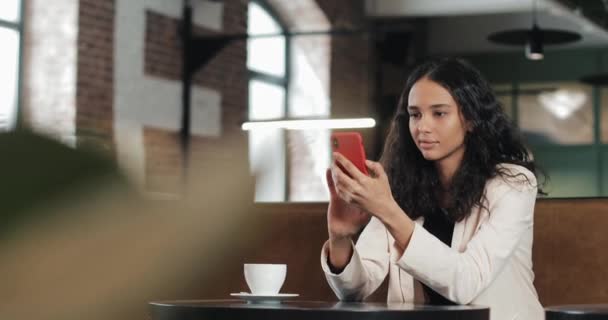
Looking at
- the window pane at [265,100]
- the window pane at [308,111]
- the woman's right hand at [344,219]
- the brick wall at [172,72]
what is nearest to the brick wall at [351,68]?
the brick wall at [172,72]

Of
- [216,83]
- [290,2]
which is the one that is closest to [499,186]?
[216,83]

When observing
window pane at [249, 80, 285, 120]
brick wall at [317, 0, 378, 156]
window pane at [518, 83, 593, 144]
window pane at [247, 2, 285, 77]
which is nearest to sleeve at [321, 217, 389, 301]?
window pane at [249, 80, 285, 120]

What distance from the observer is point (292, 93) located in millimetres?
8891

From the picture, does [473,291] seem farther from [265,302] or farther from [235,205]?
[235,205]

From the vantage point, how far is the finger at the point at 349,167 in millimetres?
1588

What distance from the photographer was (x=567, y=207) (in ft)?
8.66

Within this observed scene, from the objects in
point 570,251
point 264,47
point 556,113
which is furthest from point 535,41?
point 556,113

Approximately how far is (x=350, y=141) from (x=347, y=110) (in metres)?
7.85

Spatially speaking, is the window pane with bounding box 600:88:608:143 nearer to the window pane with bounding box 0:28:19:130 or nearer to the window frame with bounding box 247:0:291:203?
the window frame with bounding box 247:0:291:203

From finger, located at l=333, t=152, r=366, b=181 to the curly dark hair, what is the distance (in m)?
0.41

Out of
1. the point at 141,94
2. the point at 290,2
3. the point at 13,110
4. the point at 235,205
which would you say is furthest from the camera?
the point at 290,2

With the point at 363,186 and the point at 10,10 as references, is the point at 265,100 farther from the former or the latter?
the point at 363,186

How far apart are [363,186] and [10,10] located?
4.69 meters

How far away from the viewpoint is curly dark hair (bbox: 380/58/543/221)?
1.95 meters
